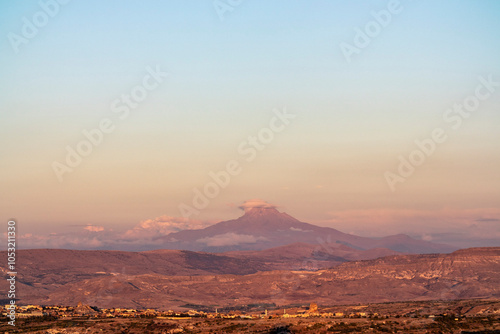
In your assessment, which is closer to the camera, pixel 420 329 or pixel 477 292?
pixel 420 329

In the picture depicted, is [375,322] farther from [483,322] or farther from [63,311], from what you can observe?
[63,311]

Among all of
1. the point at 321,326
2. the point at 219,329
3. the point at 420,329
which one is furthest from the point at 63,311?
the point at 420,329

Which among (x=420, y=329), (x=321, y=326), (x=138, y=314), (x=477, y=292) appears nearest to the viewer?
(x=420, y=329)

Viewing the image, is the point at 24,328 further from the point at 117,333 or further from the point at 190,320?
the point at 190,320

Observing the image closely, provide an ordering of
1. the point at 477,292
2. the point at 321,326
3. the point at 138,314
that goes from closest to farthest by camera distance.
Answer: the point at 321,326
the point at 138,314
the point at 477,292

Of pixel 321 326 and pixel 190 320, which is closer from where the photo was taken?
pixel 321 326

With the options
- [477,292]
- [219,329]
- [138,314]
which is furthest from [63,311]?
[477,292]

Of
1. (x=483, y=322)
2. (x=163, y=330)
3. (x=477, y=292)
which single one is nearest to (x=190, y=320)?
(x=163, y=330)

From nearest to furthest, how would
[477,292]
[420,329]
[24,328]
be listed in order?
[420,329] < [24,328] < [477,292]

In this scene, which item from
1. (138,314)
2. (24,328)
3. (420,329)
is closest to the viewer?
(420,329)
